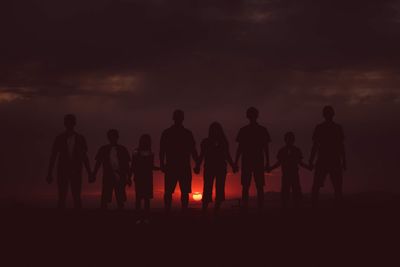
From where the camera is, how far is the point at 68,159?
54.7 ft

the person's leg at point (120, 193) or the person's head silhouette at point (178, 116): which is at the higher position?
the person's head silhouette at point (178, 116)

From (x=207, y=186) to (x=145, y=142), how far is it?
2.30 metres

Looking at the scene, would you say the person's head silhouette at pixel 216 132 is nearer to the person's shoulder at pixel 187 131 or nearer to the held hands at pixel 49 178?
the person's shoulder at pixel 187 131

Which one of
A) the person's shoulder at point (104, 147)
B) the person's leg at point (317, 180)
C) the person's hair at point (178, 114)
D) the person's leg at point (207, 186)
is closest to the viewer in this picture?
the person's hair at point (178, 114)

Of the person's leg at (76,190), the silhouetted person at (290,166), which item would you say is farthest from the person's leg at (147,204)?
the silhouetted person at (290,166)

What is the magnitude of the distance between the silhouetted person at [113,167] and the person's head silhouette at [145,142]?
3.99 feet

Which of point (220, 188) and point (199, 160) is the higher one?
point (199, 160)

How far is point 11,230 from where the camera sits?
1528 cm

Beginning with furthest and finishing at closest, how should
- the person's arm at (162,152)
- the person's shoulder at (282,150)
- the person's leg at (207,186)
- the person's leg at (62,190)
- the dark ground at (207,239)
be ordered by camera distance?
the person's shoulder at (282,150) < the person's leg at (207,186) < the person's leg at (62,190) < the person's arm at (162,152) < the dark ground at (207,239)

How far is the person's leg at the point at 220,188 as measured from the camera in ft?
55.5

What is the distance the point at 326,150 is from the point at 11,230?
9146 mm

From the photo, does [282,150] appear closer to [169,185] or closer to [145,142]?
[169,185]

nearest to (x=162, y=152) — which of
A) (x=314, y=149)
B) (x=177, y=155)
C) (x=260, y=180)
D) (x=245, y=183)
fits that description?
(x=177, y=155)

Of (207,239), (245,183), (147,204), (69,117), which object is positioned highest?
(69,117)
